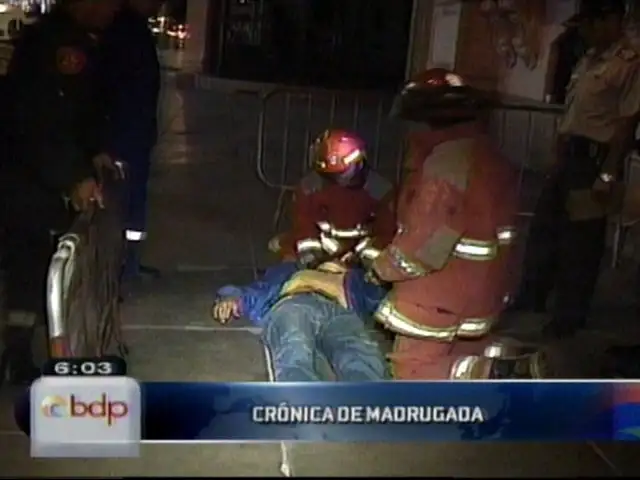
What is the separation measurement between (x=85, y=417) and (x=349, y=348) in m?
0.40

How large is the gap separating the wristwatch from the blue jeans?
1.37 ft

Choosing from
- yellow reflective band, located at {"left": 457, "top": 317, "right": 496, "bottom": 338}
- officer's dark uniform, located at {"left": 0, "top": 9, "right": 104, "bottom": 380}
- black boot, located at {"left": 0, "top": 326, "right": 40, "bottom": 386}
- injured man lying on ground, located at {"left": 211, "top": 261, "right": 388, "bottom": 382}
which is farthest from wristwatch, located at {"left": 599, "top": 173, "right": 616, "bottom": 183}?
black boot, located at {"left": 0, "top": 326, "right": 40, "bottom": 386}

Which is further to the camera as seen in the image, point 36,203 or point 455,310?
point 455,310

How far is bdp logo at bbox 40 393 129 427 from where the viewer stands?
1472 mm

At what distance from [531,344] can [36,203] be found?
2.46 feet

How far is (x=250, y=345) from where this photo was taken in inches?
60.7

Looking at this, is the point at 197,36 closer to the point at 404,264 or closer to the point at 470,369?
the point at 404,264

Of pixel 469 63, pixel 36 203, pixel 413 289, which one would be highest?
pixel 469 63

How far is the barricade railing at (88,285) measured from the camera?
1.46 meters

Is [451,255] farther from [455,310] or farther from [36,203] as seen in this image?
[36,203]

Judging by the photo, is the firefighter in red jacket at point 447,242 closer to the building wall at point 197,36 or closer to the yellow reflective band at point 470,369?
the yellow reflective band at point 470,369

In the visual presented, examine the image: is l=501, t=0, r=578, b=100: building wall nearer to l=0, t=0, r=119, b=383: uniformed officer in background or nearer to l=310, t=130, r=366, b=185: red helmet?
l=310, t=130, r=366, b=185: red helmet

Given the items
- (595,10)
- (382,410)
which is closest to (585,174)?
(595,10)

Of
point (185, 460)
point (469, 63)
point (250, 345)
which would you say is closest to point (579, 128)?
point (469, 63)
